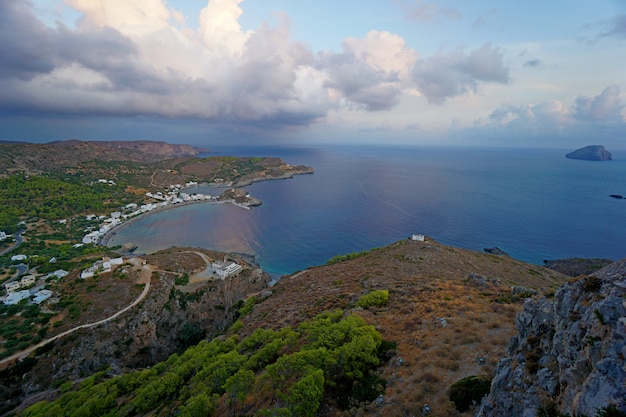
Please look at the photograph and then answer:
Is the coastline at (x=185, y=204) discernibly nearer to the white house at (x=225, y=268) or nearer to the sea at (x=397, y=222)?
the sea at (x=397, y=222)

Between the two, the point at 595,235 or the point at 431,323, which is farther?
the point at 595,235

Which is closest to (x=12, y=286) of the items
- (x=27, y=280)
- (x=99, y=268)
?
(x=27, y=280)

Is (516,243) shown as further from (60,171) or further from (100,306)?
(60,171)

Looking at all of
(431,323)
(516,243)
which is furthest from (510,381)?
(516,243)

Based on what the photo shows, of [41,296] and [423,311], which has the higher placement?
[423,311]

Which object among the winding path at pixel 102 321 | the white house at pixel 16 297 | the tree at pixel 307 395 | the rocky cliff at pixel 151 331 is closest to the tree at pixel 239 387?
the tree at pixel 307 395

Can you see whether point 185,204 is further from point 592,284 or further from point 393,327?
point 592,284
